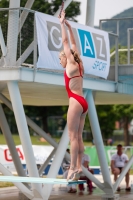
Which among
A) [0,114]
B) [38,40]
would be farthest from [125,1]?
[38,40]

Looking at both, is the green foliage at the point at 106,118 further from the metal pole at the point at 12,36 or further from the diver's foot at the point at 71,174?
the diver's foot at the point at 71,174

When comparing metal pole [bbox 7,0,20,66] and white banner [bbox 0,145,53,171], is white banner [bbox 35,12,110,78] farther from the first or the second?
white banner [bbox 0,145,53,171]

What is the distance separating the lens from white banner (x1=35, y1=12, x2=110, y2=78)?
52.3ft

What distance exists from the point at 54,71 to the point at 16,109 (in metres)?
1.40

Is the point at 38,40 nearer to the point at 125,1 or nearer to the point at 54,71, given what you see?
the point at 54,71

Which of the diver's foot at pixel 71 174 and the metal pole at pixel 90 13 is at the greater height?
the metal pole at pixel 90 13

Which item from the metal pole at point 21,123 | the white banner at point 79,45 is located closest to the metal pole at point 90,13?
the white banner at point 79,45

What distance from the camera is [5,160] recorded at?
30141 millimetres

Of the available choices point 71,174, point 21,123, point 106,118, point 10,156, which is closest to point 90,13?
point 21,123

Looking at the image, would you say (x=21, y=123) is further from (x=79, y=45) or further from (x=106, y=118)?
(x=106, y=118)

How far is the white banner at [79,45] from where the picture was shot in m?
15.9

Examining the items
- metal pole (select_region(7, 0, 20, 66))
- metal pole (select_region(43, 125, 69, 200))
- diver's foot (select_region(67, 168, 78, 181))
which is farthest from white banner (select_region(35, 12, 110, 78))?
diver's foot (select_region(67, 168, 78, 181))

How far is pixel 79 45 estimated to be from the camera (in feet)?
56.4

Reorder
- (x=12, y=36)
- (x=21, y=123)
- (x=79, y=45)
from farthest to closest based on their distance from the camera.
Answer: (x=79, y=45) → (x=21, y=123) → (x=12, y=36)
